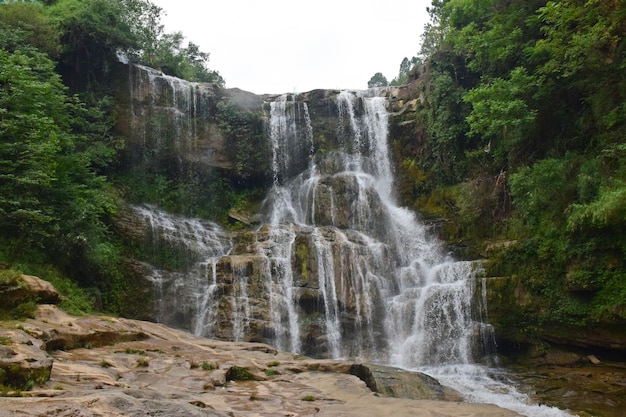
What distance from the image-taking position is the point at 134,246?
18516 millimetres

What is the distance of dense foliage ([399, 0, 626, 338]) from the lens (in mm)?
12648

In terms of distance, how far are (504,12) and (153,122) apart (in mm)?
17596

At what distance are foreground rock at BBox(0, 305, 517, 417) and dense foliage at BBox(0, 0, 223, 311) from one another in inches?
167

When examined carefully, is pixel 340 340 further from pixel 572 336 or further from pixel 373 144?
pixel 373 144

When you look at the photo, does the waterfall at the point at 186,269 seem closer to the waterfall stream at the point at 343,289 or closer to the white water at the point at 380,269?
the waterfall stream at the point at 343,289

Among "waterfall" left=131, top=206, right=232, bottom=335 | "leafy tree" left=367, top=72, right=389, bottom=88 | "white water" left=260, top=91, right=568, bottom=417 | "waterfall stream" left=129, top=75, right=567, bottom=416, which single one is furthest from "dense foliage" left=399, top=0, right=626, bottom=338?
"leafy tree" left=367, top=72, right=389, bottom=88

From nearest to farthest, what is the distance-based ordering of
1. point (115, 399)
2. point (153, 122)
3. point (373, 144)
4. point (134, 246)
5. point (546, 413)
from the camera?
1. point (115, 399)
2. point (546, 413)
3. point (134, 246)
4. point (153, 122)
5. point (373, 144)

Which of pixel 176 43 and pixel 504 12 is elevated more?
pixel 176 43

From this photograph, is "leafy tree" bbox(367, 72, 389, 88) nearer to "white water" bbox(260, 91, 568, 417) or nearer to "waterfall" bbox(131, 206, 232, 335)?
"white water" bbox(260, 91, 568, 417)

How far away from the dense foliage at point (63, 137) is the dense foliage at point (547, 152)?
46.5 feet

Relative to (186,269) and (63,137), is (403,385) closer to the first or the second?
(186,269)

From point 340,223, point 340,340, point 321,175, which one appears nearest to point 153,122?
point 321,175

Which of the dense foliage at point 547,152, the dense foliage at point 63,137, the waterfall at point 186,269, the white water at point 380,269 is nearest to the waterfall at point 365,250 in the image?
the white water at point 380,269

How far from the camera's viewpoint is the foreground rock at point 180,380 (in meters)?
4.92
